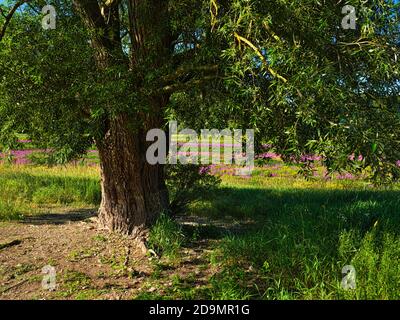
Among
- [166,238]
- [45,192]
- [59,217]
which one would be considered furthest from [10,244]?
[45,192]

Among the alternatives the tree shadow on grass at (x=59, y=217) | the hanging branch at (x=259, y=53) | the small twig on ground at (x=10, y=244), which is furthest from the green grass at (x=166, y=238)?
the hanging branch at (x=259, y=53)

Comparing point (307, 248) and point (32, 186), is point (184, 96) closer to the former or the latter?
point (307, 248)

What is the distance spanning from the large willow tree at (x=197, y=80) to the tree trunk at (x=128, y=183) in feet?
0.07

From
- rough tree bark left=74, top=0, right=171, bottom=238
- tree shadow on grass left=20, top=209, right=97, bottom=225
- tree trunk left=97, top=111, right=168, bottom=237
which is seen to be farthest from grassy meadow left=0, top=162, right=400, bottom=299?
rough tree bark left=74, top=0, right=171, bottom=238

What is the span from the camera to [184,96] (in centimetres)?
632

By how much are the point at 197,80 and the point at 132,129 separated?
145 centimetres

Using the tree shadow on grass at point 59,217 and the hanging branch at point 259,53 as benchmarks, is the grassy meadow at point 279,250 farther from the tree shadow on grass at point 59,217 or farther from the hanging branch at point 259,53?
the hanging branch at point 259,53

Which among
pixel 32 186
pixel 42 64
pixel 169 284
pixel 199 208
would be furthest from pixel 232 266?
pixel 32 186

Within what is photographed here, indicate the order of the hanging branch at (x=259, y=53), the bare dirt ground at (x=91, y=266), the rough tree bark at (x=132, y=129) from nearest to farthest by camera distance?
the hanging branch at (x=259, y=53) → the bare dirt ground at (x=91, y=266) → the rough tree bark at (x=132, y=129)

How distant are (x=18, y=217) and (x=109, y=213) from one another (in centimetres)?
329

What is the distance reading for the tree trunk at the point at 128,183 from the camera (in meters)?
7.86

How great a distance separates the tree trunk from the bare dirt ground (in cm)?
39

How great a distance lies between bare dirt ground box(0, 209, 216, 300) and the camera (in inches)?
229

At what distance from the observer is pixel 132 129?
22.7 feet
